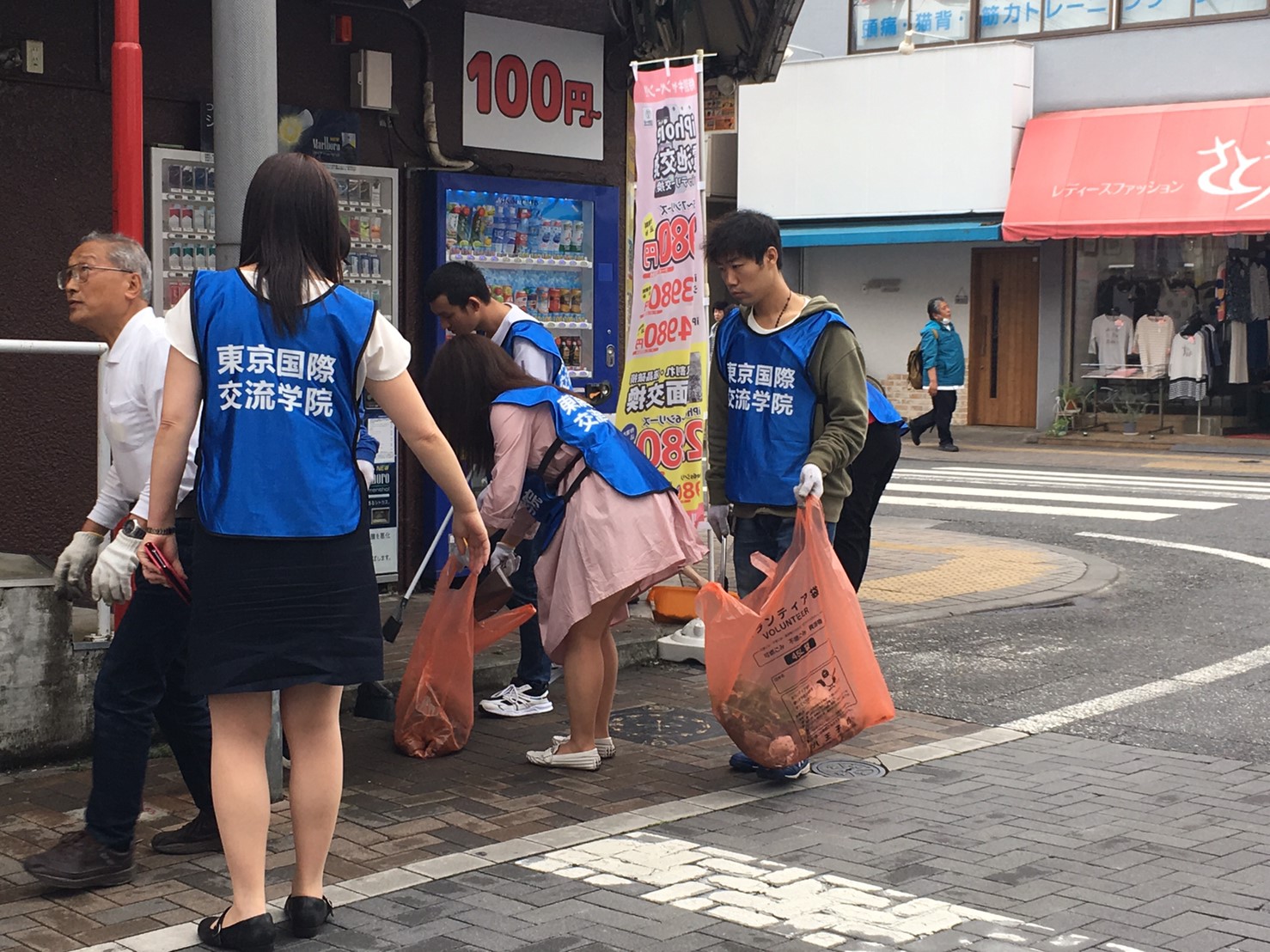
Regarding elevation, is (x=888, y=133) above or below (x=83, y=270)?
above

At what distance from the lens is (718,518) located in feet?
19.4

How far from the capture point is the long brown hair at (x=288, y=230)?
12.5ft

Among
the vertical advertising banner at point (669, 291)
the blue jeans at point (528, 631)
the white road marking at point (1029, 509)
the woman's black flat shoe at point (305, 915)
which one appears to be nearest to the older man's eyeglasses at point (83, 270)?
the woman's black flat shoe at point (305, 915)

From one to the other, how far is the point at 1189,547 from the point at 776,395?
7.13m

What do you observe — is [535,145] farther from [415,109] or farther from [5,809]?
[5,809]

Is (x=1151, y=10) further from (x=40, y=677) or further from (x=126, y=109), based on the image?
(x=40, y=677)

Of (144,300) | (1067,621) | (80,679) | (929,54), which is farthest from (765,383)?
(929,54)

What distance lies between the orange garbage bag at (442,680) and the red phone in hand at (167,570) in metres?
1.67

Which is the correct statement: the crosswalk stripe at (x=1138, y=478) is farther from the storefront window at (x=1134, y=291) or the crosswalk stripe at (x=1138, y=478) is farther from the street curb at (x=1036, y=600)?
the street curb at (x=1036, y=600)

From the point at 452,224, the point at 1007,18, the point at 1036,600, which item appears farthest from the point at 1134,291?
the point at 452,224

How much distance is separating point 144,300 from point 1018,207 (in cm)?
1834

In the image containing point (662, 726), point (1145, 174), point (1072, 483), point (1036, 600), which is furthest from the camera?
point (1145, 174)

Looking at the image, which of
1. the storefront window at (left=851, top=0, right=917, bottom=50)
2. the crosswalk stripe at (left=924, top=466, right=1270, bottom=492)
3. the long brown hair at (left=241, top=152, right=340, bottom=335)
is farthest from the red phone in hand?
the storefront window at (left=851, top=0, right=917, bottom=50)

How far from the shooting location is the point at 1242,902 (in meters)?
4.23
